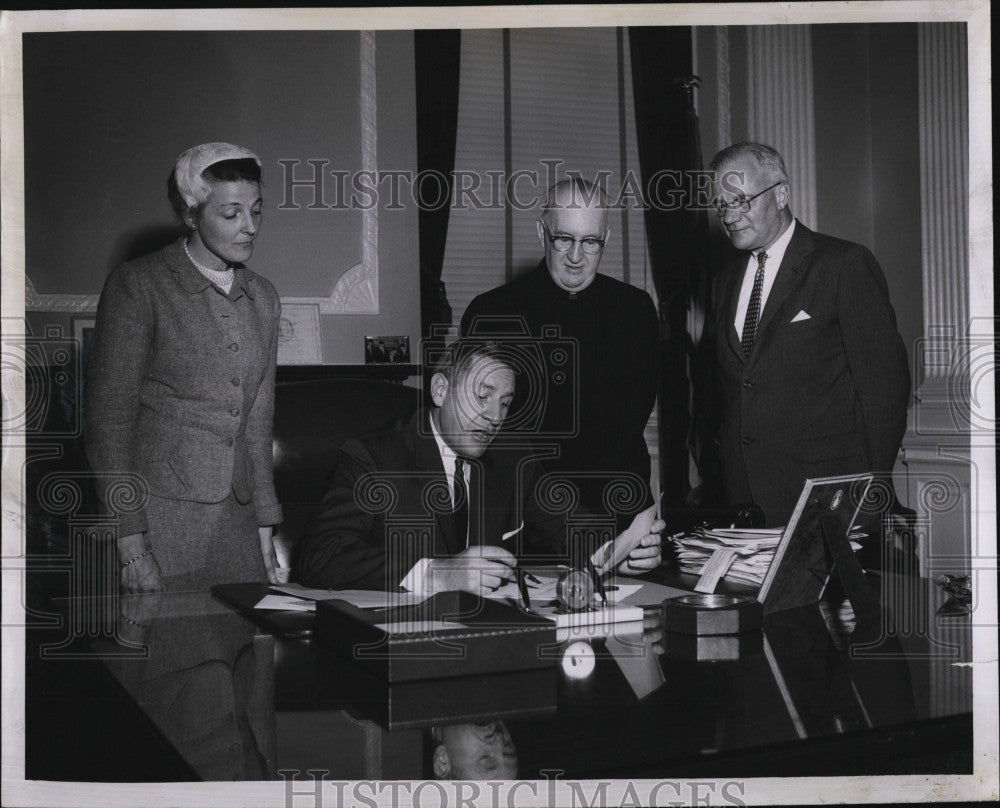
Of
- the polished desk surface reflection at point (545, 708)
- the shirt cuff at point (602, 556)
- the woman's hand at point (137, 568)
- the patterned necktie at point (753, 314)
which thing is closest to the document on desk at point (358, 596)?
the polished desk surface reflection at point (545, 708)

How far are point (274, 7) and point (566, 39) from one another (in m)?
1.66

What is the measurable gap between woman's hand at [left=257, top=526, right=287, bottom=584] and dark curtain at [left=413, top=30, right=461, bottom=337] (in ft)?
3.63

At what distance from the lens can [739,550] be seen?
200cm

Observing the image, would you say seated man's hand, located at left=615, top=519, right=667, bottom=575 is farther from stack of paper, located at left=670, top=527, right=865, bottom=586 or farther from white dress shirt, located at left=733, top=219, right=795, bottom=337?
white dress shirt, located at left=733, top=219, right=795, bottom=337

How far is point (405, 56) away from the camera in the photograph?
3445 millimetres

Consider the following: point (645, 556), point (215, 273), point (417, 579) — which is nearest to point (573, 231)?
point (215, 273)

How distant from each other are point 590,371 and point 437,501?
1158 mm

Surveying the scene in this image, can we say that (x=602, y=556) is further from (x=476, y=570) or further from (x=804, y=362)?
(x=804, y=362)

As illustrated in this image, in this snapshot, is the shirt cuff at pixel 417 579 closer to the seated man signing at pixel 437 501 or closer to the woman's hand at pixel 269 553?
the seated man signing at pixel 437 501

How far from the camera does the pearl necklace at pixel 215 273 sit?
103 inches

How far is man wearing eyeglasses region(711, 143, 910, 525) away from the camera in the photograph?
9.85 ft

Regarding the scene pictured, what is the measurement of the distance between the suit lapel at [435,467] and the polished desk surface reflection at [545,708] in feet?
2.66

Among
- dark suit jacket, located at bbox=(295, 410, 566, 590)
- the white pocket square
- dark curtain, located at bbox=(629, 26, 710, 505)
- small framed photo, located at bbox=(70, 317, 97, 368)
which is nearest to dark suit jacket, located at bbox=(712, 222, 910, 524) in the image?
dark curtain, located at bbox=(629, 26, 710, 505)

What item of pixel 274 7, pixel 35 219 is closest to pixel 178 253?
pixel 274 7
